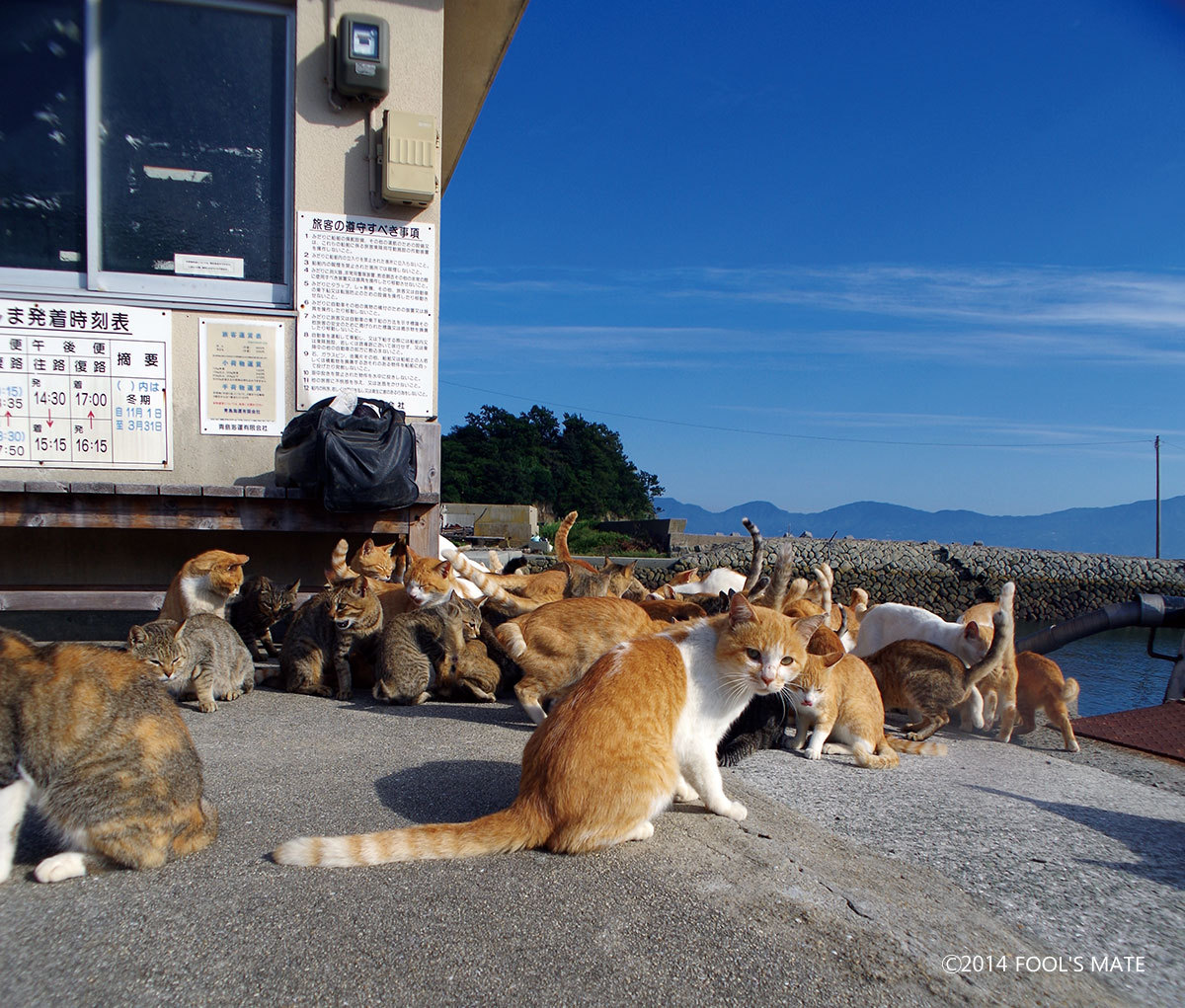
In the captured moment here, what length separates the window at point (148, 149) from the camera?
18.2ft

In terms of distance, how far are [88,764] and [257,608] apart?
3.46 m

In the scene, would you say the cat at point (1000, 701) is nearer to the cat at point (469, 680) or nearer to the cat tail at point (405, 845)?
A: the cat at point (469, 680)

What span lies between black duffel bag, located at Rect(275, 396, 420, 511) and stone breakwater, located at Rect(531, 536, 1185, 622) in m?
16.4

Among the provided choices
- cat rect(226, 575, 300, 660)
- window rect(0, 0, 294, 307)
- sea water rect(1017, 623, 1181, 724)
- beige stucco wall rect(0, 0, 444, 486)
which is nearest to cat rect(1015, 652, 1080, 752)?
sea water rect(1017, 623, 1181, 724)

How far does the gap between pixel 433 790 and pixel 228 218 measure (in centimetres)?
472

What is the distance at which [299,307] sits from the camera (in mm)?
5801

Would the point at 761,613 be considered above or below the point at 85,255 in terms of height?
below

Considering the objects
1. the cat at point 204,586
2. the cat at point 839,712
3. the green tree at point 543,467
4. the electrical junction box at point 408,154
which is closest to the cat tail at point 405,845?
the cat at point 839,712

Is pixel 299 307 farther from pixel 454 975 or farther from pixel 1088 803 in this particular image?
pixel 1088 803

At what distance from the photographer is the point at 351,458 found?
191 inches

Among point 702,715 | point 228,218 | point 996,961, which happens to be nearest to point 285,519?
point 228,218

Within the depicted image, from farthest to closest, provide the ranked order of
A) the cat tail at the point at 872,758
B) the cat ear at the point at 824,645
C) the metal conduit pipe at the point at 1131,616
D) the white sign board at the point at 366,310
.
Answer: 1. the metal conduit pipe at the point at 1131,616
2. the white sign board at the point at 366,310
3. the cat ear at the point at 824,645
4. the cat tail at the point at 872,758

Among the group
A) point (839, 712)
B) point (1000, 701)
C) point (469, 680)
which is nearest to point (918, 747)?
point (839, 712)

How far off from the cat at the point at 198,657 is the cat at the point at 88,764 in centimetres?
160
